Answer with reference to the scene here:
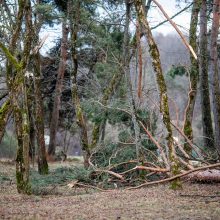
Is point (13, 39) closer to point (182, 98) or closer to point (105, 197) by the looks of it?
point (105, 197)

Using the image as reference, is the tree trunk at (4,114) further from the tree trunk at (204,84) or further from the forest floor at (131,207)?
the tree trunk at (204,84)

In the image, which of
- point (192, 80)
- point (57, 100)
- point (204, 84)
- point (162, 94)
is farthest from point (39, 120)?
point (57, 100)

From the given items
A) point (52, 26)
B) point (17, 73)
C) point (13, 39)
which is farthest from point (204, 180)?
point (52, 26)

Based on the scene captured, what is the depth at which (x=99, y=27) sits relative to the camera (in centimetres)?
1573

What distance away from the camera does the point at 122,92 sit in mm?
14492

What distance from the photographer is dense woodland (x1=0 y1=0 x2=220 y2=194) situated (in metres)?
8.07

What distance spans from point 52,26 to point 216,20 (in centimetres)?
723

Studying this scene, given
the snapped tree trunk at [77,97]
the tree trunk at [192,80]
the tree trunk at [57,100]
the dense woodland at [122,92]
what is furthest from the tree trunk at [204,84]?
the tree trunk at [57,100]

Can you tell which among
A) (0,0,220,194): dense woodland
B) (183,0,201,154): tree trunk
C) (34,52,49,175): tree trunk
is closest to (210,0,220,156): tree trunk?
(0,0,220,194): dense woodland

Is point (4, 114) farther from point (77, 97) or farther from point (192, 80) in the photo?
point (192, 80)

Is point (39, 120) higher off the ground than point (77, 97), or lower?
lower

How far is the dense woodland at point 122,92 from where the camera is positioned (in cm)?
807

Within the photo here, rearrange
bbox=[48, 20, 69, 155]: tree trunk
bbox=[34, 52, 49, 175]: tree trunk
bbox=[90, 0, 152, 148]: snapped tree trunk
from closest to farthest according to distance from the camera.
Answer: bbox=[90, 0, 152, 148]: snapped tree trunk < bbox=[34, 52, 49, 175]: tree trunk < bbox=[48, 20, 69, 155]: tree trunk

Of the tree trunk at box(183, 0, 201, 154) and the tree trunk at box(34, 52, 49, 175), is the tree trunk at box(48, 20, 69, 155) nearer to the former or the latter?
the tree trunk at box(34, 52, 49, 175)
